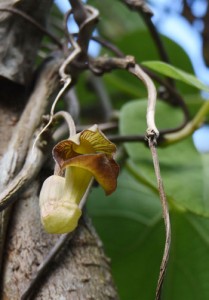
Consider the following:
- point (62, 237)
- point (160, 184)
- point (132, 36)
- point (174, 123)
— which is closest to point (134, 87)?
point (132, 36)

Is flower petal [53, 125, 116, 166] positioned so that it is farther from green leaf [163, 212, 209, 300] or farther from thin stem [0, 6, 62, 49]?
green leaf [163, 212, 209, 300]

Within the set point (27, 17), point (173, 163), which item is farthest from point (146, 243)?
point (27, 17)

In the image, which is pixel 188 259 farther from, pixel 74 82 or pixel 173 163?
pixel 74 82

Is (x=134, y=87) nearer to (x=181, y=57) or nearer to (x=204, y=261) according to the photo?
(x=181, y=57)

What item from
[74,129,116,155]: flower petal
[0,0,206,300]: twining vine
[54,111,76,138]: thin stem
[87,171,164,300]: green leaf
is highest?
[74,129,116,155]: flower petal

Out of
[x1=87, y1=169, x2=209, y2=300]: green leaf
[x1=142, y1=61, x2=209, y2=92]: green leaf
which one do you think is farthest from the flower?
[x1=87, y1=169, x2=209, y2=300]: green leaf

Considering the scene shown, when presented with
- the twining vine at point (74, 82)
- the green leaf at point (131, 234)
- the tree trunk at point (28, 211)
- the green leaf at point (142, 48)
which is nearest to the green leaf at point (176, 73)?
the twining vine at point (74, 82)

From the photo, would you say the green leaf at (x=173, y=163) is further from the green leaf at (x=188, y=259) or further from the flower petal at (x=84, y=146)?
the flower petal at (x=84, y=146)
